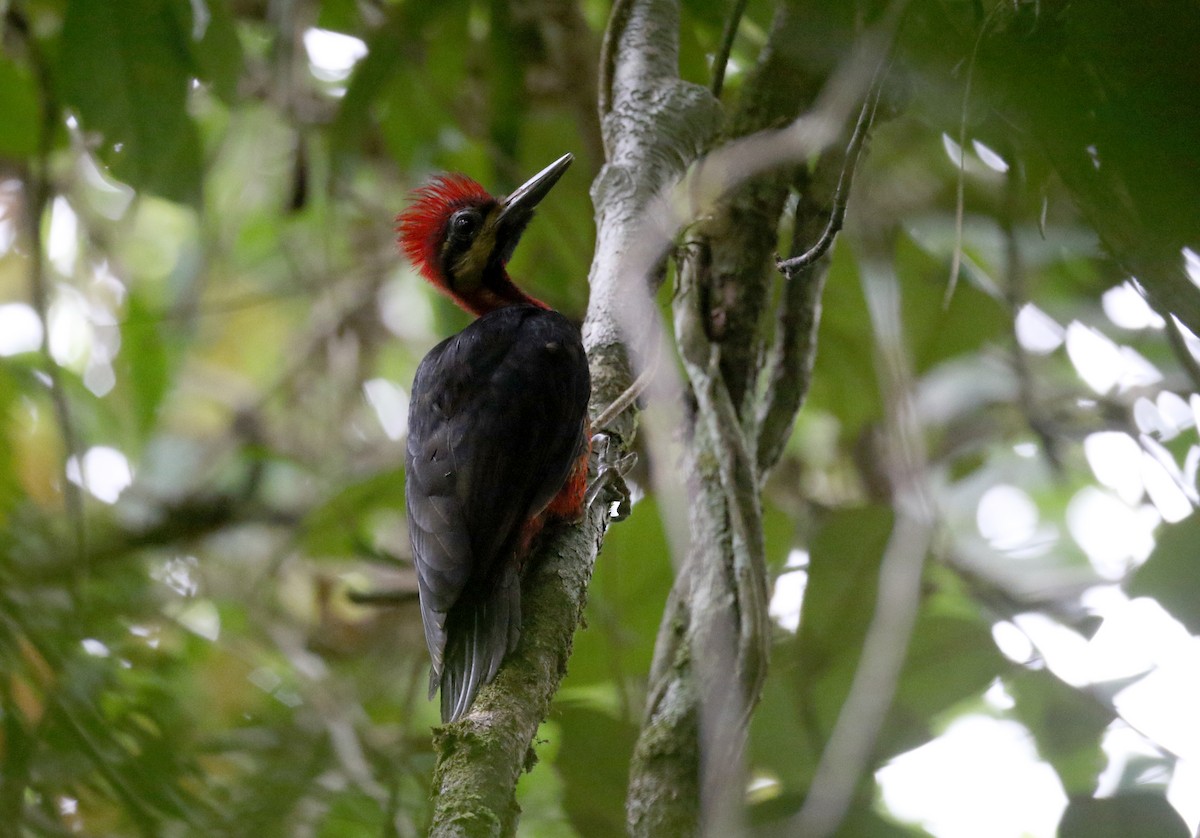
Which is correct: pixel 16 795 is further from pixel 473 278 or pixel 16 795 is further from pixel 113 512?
pixel 113 512

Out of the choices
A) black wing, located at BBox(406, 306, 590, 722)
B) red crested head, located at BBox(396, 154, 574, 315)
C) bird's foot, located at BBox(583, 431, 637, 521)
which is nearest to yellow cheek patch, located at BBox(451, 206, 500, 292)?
red crested head, located at BBox(396, 154, 574, 315)

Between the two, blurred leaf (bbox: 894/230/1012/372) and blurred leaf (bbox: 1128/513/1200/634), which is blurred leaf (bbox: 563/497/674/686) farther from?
blurred leaf (bbox: 1128/513/1200/634)

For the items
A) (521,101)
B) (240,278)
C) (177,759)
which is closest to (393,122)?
(521,101)

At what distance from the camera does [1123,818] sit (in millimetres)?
2186

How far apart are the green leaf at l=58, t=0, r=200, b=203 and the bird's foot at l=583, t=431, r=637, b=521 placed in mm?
1326

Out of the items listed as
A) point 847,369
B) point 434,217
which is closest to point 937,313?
point 847,369

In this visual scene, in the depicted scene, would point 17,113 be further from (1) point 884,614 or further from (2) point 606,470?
(1) point 884,614

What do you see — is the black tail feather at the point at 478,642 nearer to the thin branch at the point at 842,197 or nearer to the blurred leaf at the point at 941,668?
the thin branch at the point at 842,197

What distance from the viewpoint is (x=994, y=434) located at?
4273mm

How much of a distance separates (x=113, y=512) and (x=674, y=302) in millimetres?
3026

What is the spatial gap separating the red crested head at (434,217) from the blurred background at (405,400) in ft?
0.56

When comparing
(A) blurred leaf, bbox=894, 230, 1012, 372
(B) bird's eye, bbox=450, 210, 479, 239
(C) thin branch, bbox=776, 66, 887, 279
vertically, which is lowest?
(C) thin branch, bbox=776, 66, 887, 279

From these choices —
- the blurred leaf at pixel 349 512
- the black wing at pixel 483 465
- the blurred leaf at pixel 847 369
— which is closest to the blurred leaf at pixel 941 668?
the blurred leaf at pixel 847 369

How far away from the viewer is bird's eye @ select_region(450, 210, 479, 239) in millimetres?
3414
